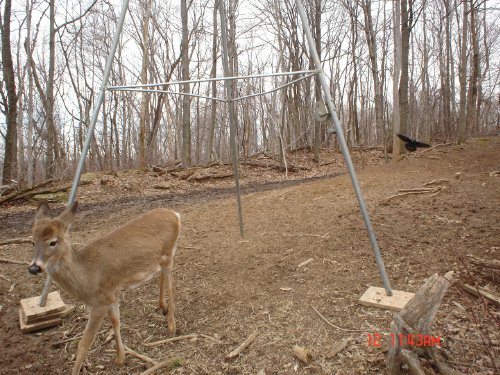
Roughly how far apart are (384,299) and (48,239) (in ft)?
8.96

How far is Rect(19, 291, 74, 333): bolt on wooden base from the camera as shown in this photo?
354 centimetres

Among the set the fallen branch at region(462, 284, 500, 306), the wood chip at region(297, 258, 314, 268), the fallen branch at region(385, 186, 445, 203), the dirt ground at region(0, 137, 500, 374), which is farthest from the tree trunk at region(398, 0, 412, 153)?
the fallen branch at region(462, 284, 500, 306)

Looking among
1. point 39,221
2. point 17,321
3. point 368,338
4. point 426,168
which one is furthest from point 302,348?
point 426,168

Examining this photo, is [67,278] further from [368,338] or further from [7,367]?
[368,338]

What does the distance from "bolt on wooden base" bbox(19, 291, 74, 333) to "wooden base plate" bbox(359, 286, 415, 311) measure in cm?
288

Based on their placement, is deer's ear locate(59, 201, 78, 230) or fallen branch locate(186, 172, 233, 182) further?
fallen branch locate(186, 172, 233, 182)

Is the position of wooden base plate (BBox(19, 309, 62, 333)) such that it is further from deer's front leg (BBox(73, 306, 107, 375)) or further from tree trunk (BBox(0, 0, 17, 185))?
tree trunk (BBox(0, 0, 17, 185))

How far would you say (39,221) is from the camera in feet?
9.71

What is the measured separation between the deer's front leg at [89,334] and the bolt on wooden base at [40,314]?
96 centimetres

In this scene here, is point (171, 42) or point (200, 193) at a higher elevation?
point (171, 42)

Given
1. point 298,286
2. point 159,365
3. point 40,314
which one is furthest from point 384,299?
point 40,314

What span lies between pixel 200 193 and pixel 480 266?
930 centimetres

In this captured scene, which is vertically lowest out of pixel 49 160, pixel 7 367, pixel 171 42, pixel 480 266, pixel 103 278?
pixel 7 367
